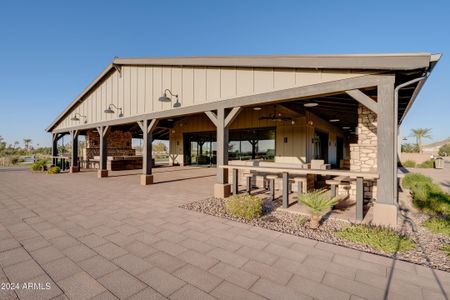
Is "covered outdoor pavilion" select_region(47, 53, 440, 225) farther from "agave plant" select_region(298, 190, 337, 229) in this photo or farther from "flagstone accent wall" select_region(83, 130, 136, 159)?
"flagstone accent wall" select_region(83, 130, 136, 159)

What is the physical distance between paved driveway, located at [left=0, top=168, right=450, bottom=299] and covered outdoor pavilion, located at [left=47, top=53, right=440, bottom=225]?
197cm

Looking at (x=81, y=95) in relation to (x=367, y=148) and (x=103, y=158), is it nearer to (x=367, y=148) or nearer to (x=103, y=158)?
(x=103, y=158)

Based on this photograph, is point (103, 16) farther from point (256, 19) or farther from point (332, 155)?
point (332, 155)

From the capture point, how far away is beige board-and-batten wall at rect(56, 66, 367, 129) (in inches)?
213

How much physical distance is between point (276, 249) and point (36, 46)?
1621 centimetres

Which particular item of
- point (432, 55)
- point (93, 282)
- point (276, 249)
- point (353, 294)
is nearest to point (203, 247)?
point (276, 249)

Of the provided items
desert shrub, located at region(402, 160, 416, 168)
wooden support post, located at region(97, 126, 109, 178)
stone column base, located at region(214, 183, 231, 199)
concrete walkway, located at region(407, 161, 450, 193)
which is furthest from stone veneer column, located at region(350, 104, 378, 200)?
desert shrub, located at region(402, 160, 416, 168)

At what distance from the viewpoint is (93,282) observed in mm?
2348

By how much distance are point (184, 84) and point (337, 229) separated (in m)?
6.56

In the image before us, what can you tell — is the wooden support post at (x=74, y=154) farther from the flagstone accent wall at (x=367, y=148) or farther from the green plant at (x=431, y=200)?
the green plant at (x=431, y=200)

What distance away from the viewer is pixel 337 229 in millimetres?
3988

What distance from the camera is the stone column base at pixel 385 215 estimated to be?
159 inches

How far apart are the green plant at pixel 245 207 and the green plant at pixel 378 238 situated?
1.57 metres

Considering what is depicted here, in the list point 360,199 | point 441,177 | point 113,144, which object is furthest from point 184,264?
point 113,144
